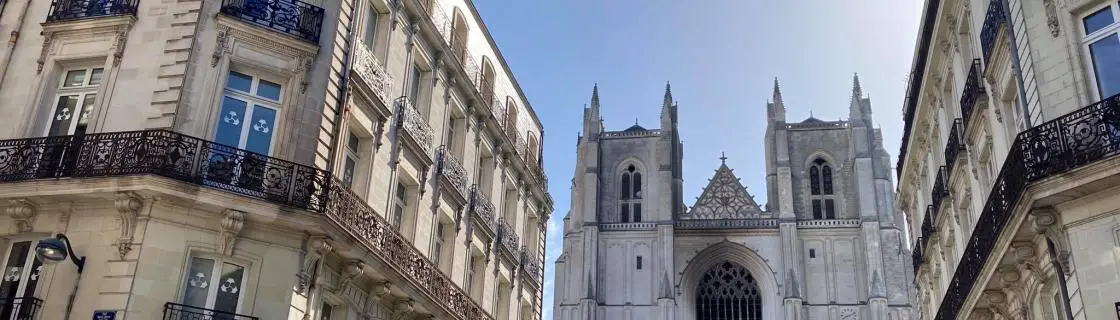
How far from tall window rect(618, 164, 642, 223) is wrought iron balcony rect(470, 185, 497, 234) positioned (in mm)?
30995

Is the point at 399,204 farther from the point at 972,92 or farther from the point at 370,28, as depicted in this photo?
the point at 972,92

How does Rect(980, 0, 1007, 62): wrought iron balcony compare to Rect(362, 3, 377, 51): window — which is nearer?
Rect(980, 0, 1007, 62): wrought iron balcony

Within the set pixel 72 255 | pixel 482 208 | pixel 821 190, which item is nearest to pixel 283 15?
pixel 72 255

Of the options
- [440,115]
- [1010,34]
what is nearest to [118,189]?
[440,115]

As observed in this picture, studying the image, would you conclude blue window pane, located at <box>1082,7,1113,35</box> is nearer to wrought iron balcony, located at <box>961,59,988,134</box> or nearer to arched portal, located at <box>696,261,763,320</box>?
wrought iron balcony, located at <box>961,59,988,134</box>

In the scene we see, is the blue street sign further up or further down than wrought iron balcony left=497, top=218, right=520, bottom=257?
further down

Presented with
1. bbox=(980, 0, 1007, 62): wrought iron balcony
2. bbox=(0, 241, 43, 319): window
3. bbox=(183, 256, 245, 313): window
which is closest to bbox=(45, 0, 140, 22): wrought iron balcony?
bbox=(0, 241, 43, 319): window

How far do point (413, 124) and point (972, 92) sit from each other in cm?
792

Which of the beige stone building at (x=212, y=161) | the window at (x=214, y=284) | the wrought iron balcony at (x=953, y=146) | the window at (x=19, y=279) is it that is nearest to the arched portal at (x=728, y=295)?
the wrought iron balcony at (x=953, y=146)

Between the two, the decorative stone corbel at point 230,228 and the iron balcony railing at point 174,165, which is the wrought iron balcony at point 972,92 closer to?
the iron balcony railing at point 174,165

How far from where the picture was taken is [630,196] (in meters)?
50.2

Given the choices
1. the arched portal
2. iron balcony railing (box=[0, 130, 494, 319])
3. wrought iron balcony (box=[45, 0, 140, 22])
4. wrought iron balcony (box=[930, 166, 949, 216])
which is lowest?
iron balcony railing (box=[0, 130, 494, 319])

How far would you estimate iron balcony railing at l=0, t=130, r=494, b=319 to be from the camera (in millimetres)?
10227

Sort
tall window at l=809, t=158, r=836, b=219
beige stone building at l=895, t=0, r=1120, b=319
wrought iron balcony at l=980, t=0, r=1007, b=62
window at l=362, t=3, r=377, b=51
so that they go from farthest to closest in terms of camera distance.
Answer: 1. tall window at l=809, t=158, r=836, b=219
2. window at l=362, t=3, r=377, b=51
3. wrought iron balcony at l=980, t=0, r=1007, b=62
4. beige stone building at l=895, t=0, r=1120, b=319
